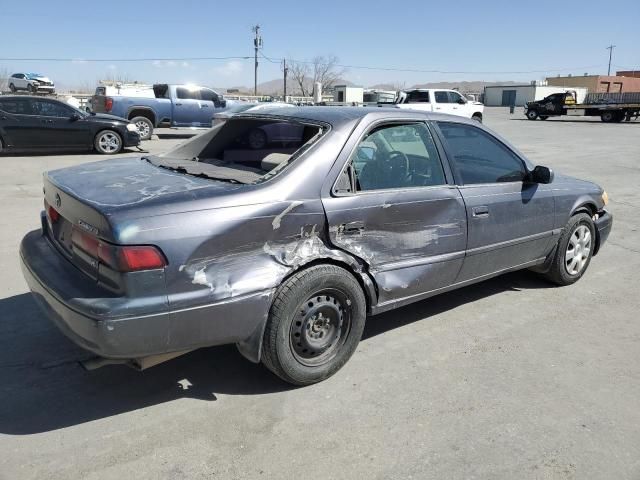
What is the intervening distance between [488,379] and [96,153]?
13.0 meters

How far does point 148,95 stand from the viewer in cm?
1895

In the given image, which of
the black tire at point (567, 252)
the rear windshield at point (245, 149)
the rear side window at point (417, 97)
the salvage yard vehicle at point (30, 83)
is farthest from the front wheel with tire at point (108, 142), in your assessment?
the salvage yard vehicle at point (30, 83)

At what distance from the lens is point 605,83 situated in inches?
2904

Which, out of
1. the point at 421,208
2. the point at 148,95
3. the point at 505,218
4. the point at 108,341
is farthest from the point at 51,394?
the point at 148,95

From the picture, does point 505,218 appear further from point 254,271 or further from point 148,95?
point 148,95

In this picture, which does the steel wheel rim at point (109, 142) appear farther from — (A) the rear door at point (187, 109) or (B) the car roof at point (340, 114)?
(B) the car roof at point (340, 114)

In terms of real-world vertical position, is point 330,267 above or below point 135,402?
above

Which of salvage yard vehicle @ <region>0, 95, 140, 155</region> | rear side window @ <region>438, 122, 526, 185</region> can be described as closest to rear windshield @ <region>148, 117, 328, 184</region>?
rear side window @ <region>438, 122, 526, 185</region>

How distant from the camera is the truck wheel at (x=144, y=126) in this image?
1745 cm

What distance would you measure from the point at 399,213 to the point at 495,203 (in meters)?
1.02

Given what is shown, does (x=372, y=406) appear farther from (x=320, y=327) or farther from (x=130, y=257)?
(x=130, y=257)

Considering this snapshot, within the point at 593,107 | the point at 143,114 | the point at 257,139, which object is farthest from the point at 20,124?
the point at 593,107

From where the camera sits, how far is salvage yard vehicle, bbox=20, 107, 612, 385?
265 cm

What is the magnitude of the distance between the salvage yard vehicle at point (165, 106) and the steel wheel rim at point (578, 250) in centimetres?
1528
